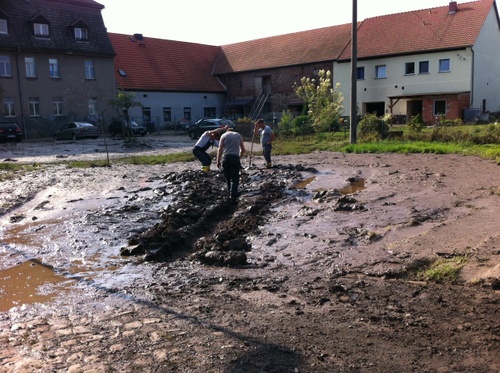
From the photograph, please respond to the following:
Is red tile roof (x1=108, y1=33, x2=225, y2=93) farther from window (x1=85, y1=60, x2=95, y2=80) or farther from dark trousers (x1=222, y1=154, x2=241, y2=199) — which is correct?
dark trousers (x1=222, y1=154, x2=241, y2=199)

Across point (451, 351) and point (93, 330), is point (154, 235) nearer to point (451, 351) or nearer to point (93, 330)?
point (93, 330)

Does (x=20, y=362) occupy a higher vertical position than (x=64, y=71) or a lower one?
lower

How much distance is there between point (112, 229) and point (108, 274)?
2.57 m

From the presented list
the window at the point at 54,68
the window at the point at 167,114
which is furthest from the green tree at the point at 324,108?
the window at the point at 54,68

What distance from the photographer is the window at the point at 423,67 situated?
130 feet

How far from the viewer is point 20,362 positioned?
443 cm

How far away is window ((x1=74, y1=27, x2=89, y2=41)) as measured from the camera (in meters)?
42.2

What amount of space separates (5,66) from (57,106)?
15.9ft

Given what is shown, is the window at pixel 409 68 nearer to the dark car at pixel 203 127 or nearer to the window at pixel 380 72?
the window at pixel 380 72

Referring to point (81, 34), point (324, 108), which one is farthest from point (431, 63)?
point (81, 34)

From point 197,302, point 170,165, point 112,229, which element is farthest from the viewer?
point 170,165

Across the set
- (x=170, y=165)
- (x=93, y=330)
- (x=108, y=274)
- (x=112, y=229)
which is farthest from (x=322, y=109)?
(x=93, y=330)

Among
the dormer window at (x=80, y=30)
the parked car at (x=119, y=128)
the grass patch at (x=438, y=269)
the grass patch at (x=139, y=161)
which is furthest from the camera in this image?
the dormer window at (x=80, y=30)

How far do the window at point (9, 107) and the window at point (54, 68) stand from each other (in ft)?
13.2
